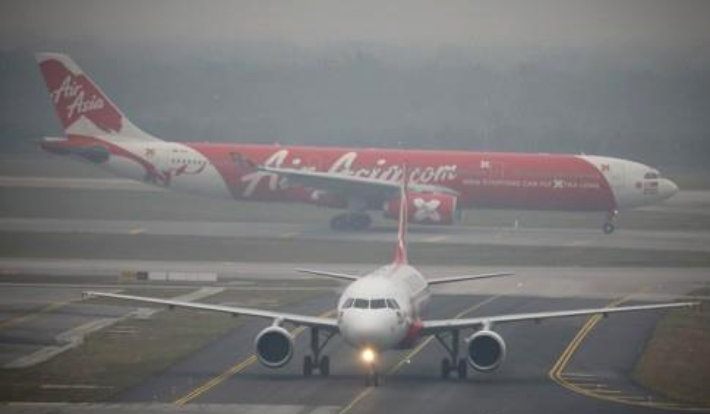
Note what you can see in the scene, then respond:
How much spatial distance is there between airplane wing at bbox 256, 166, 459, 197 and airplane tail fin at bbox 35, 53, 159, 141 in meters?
8.93

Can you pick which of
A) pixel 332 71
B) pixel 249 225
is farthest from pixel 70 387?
pixel 332 71

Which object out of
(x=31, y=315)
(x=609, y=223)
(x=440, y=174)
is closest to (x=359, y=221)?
(x=440, y=174)

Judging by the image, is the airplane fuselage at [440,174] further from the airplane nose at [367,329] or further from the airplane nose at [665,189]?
the airplane nose at [367,329]

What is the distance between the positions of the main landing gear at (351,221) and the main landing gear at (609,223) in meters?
11.5

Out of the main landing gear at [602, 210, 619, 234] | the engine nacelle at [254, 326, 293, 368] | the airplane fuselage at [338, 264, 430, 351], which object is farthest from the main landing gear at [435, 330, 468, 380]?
the main landing gear at [602, 210, 619, 234]

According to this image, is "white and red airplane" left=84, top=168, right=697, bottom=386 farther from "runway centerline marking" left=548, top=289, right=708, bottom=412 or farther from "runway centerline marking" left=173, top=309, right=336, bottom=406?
"runway centerline marking" left=548, top=289, right=708, bottom=412

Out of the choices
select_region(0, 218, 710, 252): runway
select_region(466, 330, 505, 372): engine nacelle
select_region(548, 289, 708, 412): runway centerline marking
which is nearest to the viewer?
select_region(548, 289, 708, 412): runway centerline marking

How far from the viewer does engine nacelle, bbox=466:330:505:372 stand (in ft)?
114

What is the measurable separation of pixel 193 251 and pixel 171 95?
42296 mm

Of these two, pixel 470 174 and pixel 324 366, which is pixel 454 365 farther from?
pixel 470 174

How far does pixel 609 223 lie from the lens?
75.1 metres

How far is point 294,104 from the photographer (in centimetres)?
10775

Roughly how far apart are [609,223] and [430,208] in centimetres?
928

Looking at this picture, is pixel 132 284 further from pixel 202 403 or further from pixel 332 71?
pixel 332 71
